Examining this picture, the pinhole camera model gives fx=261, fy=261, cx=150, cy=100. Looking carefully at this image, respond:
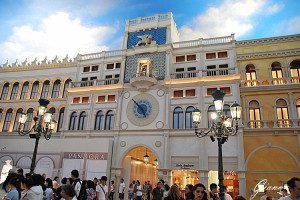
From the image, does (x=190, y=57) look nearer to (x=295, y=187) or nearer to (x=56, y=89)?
(x=56, y=89)

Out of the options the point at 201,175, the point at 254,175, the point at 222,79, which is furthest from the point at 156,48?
the point at 254,175

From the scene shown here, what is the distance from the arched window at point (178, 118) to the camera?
844 inches

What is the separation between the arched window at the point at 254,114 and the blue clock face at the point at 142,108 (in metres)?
8.11

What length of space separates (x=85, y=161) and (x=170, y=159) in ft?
24.5

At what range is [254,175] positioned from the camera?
18.7 m

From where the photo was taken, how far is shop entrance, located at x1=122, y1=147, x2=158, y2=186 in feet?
73.6

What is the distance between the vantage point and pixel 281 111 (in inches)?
781

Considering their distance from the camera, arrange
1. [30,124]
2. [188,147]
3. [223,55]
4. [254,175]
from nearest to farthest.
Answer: [254,175] < [188,147] < [223,55] < [30,124]

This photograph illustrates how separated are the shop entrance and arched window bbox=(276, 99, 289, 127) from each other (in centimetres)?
1058

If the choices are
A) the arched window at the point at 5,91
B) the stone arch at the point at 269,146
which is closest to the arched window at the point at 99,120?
the arched window at the point at 5,91

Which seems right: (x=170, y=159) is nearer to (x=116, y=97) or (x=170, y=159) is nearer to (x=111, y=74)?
(x=116, y=97)

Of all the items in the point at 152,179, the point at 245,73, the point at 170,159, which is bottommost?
the point at 152,179

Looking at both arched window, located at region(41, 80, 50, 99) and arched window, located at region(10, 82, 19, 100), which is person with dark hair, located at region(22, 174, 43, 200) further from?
arched window, located at region(10, 82, 19, 100)

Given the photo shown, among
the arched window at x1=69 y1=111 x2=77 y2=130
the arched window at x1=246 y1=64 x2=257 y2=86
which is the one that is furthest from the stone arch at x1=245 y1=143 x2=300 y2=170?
the arched window at x1=69 y1=111 x2=77 y2=130
